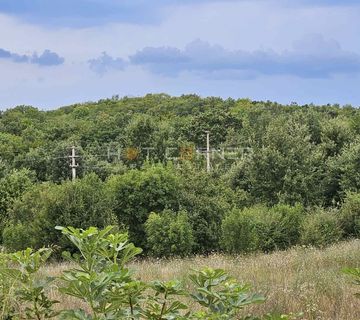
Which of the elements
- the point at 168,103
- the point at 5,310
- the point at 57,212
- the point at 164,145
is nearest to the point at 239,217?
the point at 57,212

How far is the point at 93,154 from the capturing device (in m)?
67.0

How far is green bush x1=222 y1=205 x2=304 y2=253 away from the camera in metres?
22.6

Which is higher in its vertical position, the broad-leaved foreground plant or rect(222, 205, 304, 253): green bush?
the broad-leaved foreground plant

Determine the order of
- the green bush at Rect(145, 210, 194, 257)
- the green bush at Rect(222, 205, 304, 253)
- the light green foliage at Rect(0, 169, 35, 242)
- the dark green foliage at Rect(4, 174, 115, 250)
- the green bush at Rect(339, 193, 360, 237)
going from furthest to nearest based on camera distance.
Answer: the light green foliage at Rect(0, 169, 35, 242) < the green bush at Rect(339, 193, 360, 237) < the dark green foliage at Rect(4, 174, 115, 250) < the green bush at Rect(145, 210, 194, 257) < the green bush at Rect(222, 205, 304, 253)

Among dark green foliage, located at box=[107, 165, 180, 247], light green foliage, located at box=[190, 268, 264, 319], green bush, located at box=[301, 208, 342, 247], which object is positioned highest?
light green foliage, located at box=[190, 268, 264, 319]

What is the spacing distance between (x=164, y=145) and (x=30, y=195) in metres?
32.8

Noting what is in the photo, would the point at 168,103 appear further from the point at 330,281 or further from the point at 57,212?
the point at 330,281

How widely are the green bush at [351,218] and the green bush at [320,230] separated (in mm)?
1201

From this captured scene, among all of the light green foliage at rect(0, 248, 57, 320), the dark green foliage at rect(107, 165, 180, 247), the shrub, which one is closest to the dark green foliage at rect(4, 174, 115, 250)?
the dark green foliage at rect(107, 165, 180, 247)

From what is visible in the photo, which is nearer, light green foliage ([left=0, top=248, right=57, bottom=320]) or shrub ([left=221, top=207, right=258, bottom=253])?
light green foliage ([left=0, top=248, right=57, bottom=320])

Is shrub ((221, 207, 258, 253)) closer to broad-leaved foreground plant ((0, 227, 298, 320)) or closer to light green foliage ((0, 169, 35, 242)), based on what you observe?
light green foliage ((0, 169, 35, 242))

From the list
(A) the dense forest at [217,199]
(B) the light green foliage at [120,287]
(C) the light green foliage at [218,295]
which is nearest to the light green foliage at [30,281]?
(B) the light green foliage at [120,287]

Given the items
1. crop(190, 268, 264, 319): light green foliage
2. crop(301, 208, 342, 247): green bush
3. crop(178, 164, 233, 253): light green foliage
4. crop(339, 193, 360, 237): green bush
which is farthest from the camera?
crop(339, 193, 360, 237): green bush

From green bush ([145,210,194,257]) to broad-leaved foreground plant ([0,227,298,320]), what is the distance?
21308mm
